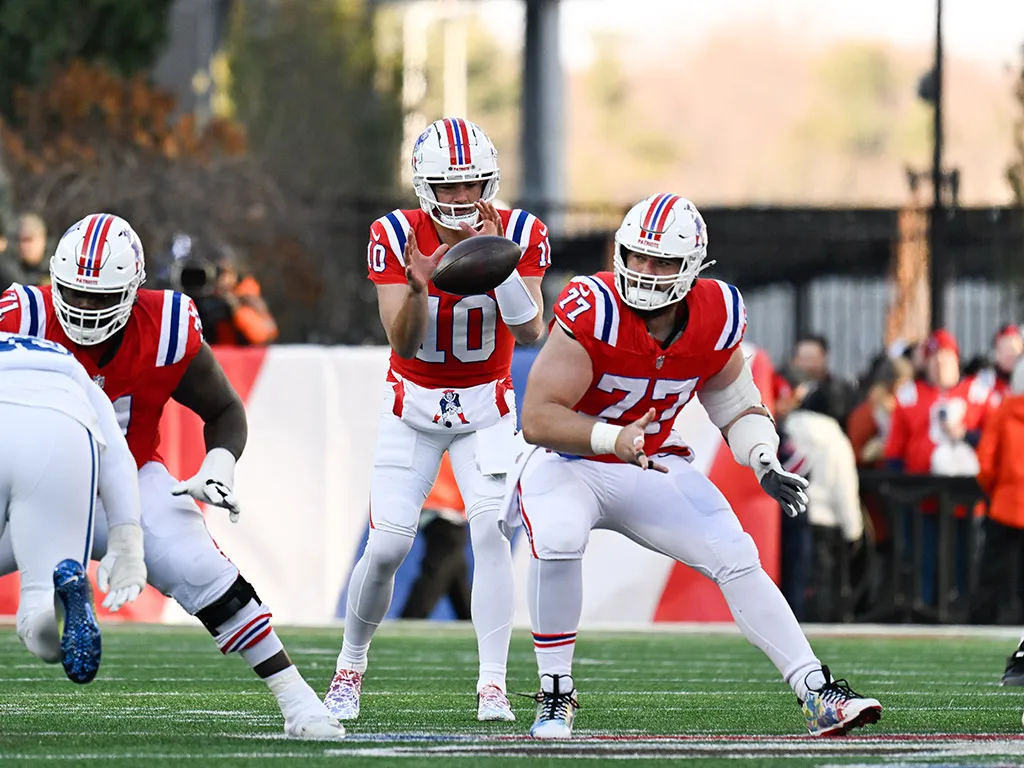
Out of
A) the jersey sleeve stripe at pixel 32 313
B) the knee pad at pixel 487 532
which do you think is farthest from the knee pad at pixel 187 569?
the knee pad at pixel 487 532

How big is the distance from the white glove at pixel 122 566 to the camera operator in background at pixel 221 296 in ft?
18.9

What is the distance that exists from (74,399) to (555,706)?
1.61 metres

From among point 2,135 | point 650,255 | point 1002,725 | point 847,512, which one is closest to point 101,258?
point 650,255

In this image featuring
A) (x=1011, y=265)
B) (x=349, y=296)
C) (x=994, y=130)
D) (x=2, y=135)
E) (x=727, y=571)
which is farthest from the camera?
(x=994, y=130)

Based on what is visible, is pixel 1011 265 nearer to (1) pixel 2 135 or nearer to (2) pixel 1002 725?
(1) pixel 2 135

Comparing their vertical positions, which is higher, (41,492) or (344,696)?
(41,492)

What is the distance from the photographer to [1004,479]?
10.8 metres

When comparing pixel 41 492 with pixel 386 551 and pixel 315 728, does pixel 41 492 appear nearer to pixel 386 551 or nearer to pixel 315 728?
pixel 315 728

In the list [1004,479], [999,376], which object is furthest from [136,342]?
[999,376]

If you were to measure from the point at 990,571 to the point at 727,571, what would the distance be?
555 centimetres

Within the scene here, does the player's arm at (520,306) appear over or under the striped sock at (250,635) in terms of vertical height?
over

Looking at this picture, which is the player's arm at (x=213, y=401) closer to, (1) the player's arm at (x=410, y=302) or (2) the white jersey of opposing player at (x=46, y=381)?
(2) the white jersey of opposing player at (x=46, y=381)

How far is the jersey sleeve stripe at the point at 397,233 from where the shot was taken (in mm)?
6820

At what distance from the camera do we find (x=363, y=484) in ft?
37.1
